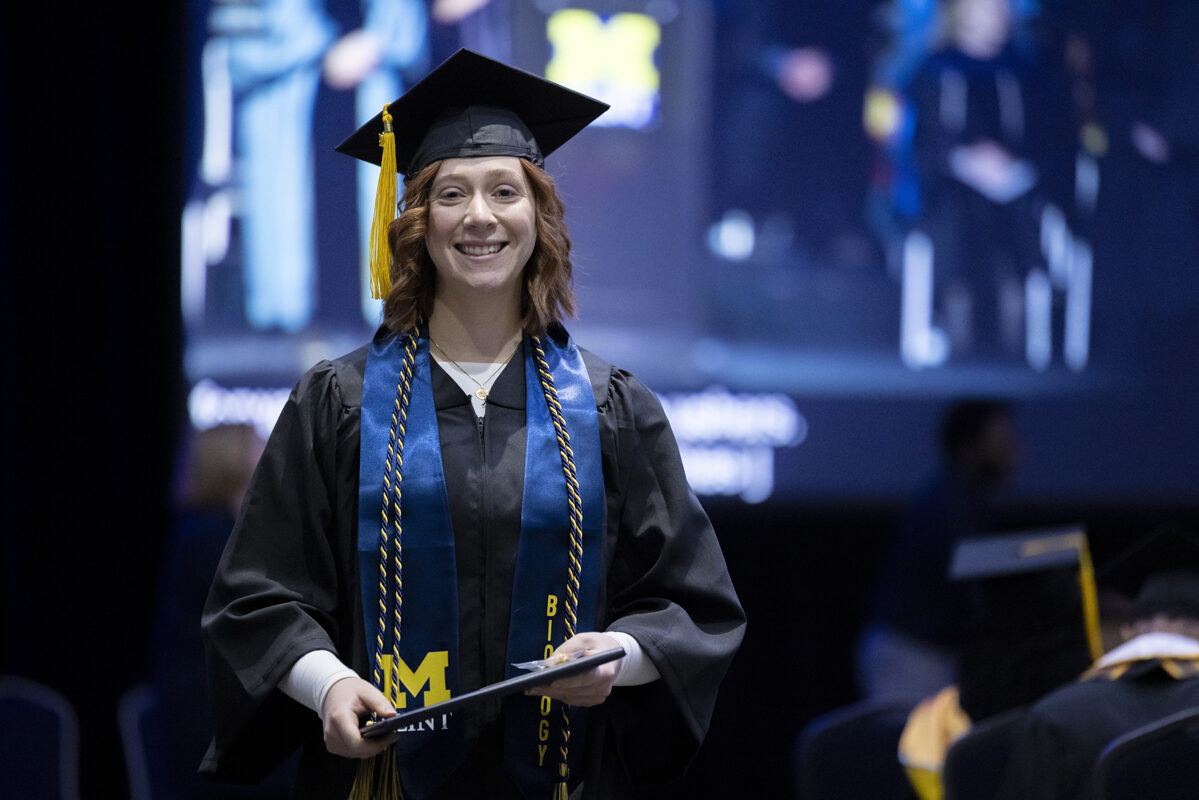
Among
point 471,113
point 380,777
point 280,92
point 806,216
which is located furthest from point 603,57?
point 380,777

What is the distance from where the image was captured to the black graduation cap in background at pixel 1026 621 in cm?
289

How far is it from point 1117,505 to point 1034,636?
7.88ft

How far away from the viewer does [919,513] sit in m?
4.48

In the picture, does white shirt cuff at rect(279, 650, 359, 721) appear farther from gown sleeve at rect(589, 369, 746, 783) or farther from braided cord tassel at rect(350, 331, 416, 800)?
gown sleeve at rect(589, 369, 746, 783)

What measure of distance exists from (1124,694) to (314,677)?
165 cm

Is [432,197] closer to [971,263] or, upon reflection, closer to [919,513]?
[919,513]

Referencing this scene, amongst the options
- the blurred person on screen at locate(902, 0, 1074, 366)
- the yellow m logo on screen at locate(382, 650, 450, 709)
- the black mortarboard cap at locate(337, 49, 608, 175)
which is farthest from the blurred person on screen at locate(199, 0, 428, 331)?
the yellow m logo on screen at locate(382, 650, 450, 709)

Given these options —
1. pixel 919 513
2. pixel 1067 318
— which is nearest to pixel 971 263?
pixel 1067 318

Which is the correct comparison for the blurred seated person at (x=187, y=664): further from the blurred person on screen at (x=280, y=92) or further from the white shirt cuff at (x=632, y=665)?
the white shirt cuff at (x=632, y=665)

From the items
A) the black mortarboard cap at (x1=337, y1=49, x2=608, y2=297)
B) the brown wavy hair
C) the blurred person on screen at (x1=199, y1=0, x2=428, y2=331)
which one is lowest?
the brown wavy hair

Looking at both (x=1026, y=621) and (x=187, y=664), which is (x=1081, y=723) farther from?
(x=187, y=664)

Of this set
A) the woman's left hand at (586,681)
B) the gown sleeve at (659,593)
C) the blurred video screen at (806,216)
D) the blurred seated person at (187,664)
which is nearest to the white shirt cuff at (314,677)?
the woman's left hand at (586,681)

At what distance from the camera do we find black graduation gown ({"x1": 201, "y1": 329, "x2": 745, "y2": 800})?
171cm

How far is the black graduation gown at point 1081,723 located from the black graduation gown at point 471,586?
3.30 ft
